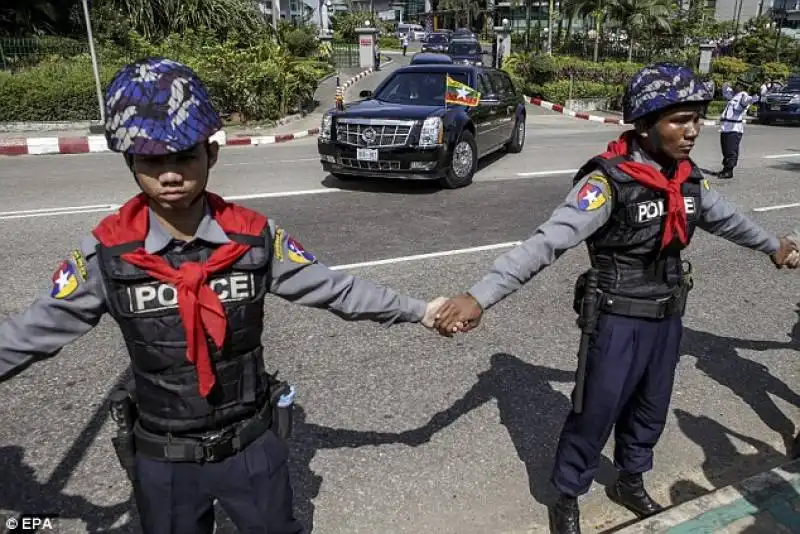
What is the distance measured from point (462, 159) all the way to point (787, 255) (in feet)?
22.7

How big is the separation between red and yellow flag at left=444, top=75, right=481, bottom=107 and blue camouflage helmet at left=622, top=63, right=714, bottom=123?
7450mm

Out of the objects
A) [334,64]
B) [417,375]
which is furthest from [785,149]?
[334,64]

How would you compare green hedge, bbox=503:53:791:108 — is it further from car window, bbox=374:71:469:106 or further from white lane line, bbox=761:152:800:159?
car window, bbox=374:71:469:106

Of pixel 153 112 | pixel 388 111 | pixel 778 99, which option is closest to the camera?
pixel 153 112

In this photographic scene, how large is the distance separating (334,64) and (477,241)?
3167cm

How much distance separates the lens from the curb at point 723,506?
8.53 ft

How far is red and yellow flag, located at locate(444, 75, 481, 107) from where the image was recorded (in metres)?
9.67

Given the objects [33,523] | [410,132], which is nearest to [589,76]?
[410,132]

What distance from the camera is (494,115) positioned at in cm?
1111

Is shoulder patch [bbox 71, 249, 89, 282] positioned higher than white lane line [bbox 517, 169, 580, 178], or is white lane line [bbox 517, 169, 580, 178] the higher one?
shoulder patch [bbox 71, 249, 89, 282]

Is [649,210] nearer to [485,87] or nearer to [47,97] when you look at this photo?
[485,87]

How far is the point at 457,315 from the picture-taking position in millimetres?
2305

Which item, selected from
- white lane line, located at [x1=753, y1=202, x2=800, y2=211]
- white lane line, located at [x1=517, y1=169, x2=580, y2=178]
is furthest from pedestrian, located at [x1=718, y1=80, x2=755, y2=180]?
white lane line, located at [x1=517, y1=169, x2=580, y2=178]

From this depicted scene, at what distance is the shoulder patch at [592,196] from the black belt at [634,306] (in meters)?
0.35
